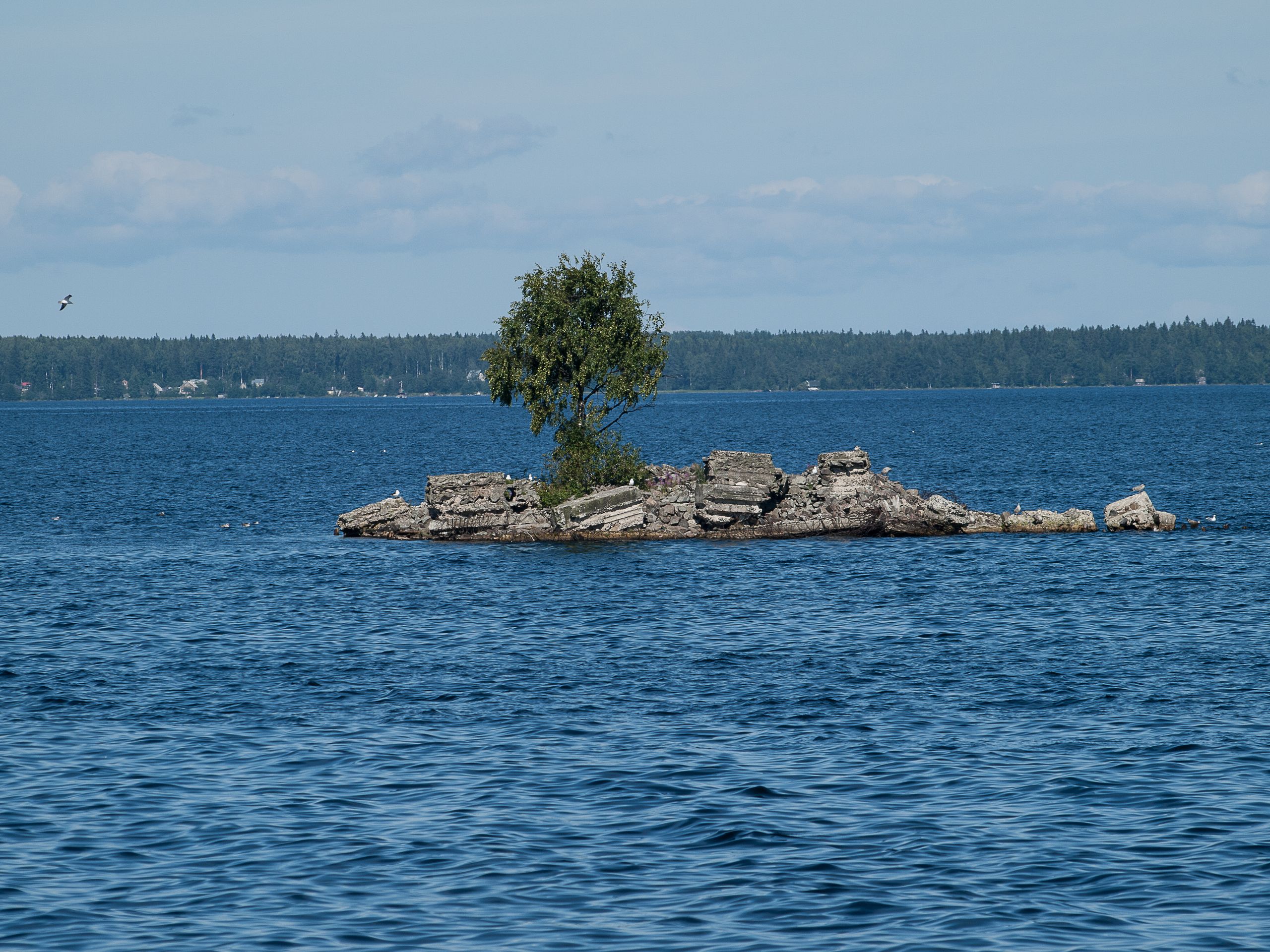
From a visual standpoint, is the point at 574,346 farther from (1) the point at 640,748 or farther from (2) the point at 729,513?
(1) the point at 640,748

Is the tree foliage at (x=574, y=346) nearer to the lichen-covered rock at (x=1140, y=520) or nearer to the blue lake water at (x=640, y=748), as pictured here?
the blue lake water at (x=640, y=748)

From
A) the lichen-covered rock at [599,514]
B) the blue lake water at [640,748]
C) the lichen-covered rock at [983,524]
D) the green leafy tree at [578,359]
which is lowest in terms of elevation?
the blue lake water at [640,748]

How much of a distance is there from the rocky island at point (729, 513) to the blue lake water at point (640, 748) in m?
3.20

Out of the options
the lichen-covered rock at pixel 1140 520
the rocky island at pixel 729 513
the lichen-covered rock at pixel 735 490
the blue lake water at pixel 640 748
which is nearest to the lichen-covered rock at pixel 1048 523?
the rocky island at pixel 729 513

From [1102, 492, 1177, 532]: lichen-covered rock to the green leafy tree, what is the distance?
23095 mm

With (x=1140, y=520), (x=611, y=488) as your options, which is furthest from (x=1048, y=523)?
(x=611, y=488)

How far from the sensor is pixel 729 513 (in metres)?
63.9

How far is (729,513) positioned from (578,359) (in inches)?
420

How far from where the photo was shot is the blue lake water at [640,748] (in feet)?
62.5

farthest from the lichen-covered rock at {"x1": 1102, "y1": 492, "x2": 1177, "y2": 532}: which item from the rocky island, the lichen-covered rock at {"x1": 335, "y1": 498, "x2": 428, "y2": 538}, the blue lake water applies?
the lichen-covered rock at {"x1": 335, "y1": 498, "x2": 428, "y2": 538}

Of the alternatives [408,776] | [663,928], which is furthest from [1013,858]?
[408,776]

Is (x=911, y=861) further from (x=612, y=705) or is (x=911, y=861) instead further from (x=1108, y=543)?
(x=1108, y=543)

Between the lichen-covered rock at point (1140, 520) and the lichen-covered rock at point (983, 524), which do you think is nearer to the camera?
the lichen-covered rock at point (1140, 520)

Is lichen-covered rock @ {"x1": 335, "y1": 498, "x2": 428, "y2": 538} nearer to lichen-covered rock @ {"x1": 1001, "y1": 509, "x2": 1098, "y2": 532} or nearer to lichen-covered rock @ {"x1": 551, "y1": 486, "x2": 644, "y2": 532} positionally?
lichen-covered rock @ {"x1": 551, "y1": 486, "x2": 644, "y2": 532}
